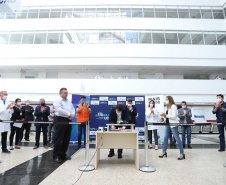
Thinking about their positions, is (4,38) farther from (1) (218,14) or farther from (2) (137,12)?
(1) (218,14)

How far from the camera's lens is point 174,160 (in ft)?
11.1

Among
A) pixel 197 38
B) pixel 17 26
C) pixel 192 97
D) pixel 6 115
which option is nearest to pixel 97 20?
pixel 17 26

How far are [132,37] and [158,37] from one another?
7.29 ft

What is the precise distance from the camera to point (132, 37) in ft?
38.8

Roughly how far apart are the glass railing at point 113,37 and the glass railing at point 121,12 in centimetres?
171

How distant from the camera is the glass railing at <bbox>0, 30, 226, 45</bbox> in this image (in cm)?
1180

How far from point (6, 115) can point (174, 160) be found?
179 inches

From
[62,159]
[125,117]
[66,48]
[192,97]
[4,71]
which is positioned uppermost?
[66,48]

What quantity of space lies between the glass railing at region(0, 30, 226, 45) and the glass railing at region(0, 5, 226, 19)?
5.59ft

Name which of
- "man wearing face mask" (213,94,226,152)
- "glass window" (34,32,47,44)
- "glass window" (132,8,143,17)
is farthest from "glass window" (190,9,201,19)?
"glass window" (34,32,47,44)

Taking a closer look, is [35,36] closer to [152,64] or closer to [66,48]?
[66,48]

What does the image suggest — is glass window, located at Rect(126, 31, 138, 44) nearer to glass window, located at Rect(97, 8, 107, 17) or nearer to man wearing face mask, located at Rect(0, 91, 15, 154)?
glass window, located at Rect(97, 8, 107, 17)

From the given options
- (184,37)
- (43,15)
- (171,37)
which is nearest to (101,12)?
(43,15)

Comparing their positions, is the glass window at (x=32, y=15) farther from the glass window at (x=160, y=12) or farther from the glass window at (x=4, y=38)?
the glass window at (x=160, y=12)
